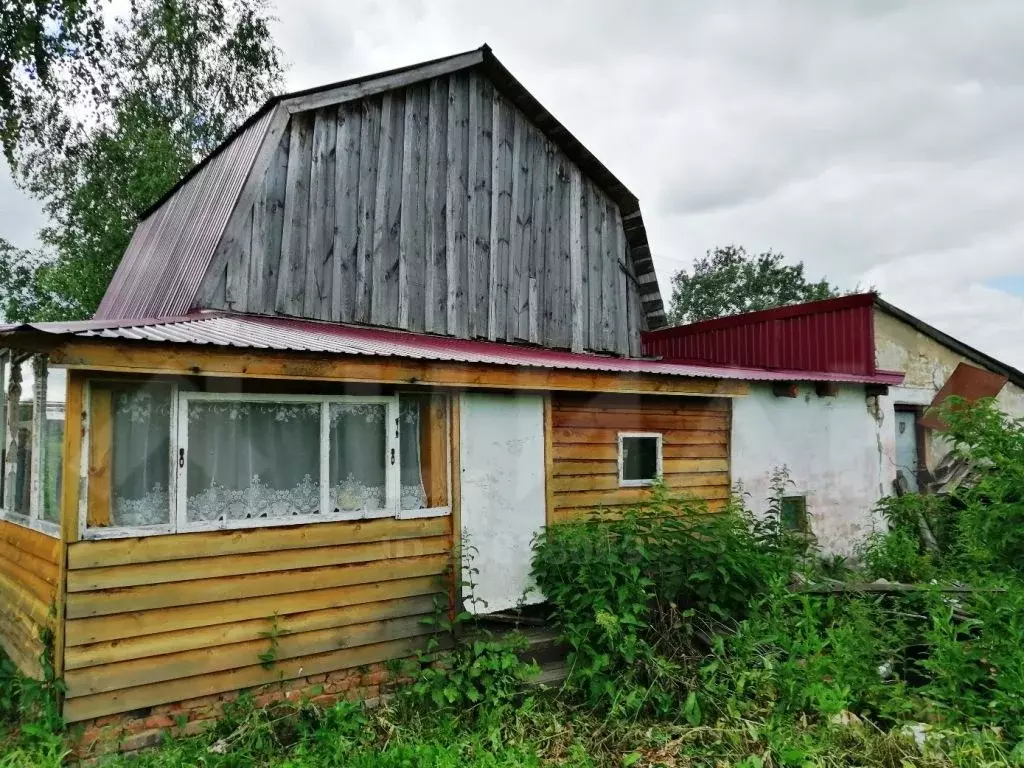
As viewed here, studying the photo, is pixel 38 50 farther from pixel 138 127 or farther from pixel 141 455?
pixel 141 455

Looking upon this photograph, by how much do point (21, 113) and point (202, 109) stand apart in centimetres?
513

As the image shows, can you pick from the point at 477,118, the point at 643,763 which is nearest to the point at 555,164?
the point at 477,118

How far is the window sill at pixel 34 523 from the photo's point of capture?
5367 millimetres

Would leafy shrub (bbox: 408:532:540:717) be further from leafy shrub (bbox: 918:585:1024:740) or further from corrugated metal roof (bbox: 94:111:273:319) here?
corrugated metal roof (bbox: 94:111:273:319)

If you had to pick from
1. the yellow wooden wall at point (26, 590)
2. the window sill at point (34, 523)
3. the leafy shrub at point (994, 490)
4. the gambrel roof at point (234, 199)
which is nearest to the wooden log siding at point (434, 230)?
the gambrel roof at point (234, 199)

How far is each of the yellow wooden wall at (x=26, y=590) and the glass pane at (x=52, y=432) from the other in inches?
14.3

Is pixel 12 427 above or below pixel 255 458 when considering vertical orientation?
above

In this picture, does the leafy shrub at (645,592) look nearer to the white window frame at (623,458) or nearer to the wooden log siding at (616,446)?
the wooden log siding at (616,446)

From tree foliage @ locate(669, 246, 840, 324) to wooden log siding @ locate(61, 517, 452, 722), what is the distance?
32.1 meters

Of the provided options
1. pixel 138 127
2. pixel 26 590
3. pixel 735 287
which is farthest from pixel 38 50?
pixel 735 287

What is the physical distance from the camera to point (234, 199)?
912 cm

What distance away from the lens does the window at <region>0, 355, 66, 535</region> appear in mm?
5816

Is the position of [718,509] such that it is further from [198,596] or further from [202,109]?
[202,109]

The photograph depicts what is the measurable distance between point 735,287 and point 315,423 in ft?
110
